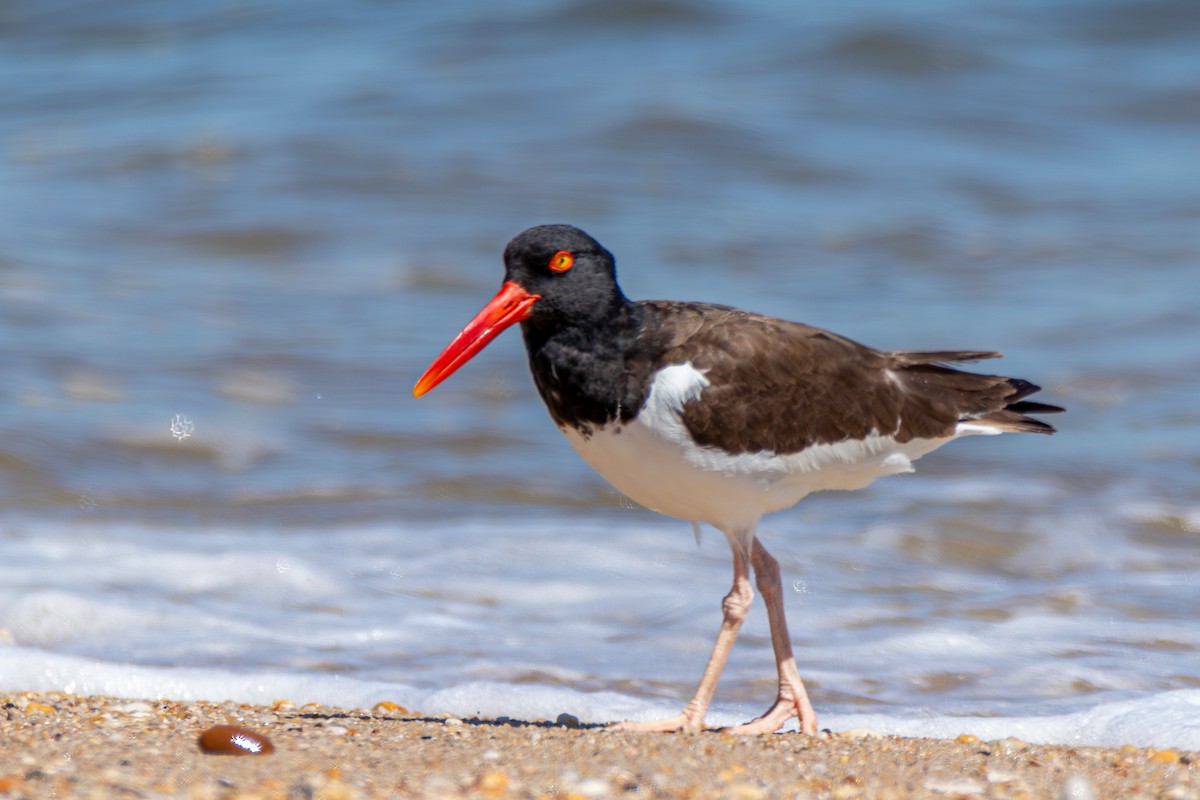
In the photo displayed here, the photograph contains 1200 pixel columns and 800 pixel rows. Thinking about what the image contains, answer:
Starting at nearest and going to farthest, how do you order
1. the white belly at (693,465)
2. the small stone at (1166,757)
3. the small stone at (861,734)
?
the small stone at (1166,757)
the white belly at (693,465)
the small stone at (861,734)

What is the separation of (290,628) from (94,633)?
0.72 metres

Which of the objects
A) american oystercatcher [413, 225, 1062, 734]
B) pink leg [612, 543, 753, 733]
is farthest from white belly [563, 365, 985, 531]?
pink leg [612, 543, 753, 733]

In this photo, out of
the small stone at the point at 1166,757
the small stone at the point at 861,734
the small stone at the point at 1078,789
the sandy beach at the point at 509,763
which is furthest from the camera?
the small stone at the point at 861,734

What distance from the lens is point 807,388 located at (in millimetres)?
4535

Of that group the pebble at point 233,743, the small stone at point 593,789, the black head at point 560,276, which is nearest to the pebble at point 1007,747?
the small stone at point 593,789

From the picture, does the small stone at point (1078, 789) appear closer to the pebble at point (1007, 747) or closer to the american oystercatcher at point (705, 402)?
the pebble at point (1007, 747)

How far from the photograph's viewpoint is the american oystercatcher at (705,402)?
4.20 m

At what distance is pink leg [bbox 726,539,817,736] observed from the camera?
4539 mm

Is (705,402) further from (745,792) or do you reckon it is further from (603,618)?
(603,618)

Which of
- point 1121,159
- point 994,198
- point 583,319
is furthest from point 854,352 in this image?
point 1121,159

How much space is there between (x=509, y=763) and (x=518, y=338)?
624 centimetres

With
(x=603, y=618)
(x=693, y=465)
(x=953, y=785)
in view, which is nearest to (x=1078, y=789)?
(x=953, y=785)

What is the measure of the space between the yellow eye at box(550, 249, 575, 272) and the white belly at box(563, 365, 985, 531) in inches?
17.2

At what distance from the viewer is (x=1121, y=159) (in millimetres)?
12844
